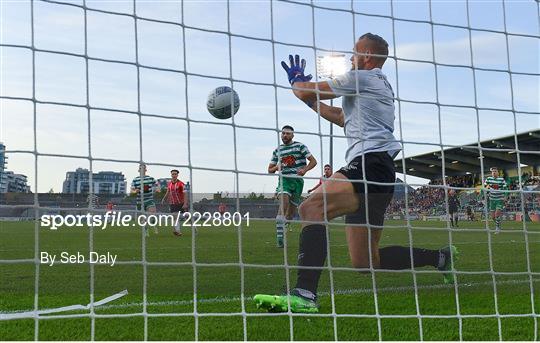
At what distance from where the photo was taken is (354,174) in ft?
13.1

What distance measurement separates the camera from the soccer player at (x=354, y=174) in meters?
3.96

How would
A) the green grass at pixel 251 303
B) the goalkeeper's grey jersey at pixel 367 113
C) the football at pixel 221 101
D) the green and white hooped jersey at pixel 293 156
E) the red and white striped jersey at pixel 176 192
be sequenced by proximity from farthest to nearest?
the red and white striped jersey at pixel 176 192 < the green and white hooped jersey at pixel 293 156 < the football at pixel 221 101 < the goalkeeper's grey jersey at pixel 367 113 < the green grass at pixel 251 303

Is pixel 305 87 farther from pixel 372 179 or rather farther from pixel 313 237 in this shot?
pixel 313 237

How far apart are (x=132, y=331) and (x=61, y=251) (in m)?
5.84

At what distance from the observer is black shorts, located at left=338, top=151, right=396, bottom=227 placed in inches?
158

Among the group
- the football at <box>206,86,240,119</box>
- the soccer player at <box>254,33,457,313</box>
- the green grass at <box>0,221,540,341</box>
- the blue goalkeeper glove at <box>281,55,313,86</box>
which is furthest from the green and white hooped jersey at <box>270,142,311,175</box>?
the blue goalkeeper glove at <box>281,55,313,86</box>

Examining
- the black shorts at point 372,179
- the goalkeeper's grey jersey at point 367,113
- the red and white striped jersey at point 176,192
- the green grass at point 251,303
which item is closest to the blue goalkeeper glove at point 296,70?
the goalkeeper's grey jersey at point 367,113

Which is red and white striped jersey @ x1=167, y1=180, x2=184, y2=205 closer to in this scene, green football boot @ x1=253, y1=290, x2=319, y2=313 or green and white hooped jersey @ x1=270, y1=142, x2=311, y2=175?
green and white hooped jersey @ x1=270, y1=142, x2=311, y2=175

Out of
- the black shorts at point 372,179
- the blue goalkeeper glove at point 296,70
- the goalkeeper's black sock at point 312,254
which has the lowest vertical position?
the goalkeeper's black sock at point 312,254

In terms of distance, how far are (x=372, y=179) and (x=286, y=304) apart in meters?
0.96

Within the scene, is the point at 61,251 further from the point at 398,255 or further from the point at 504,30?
the point at 504,30

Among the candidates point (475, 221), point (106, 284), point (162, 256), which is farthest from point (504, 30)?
point (475, 221)

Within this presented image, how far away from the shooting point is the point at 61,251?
901 centimetres

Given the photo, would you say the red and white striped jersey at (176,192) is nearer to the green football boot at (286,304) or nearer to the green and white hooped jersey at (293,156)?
the green and white hooped jersey at (293,156)
